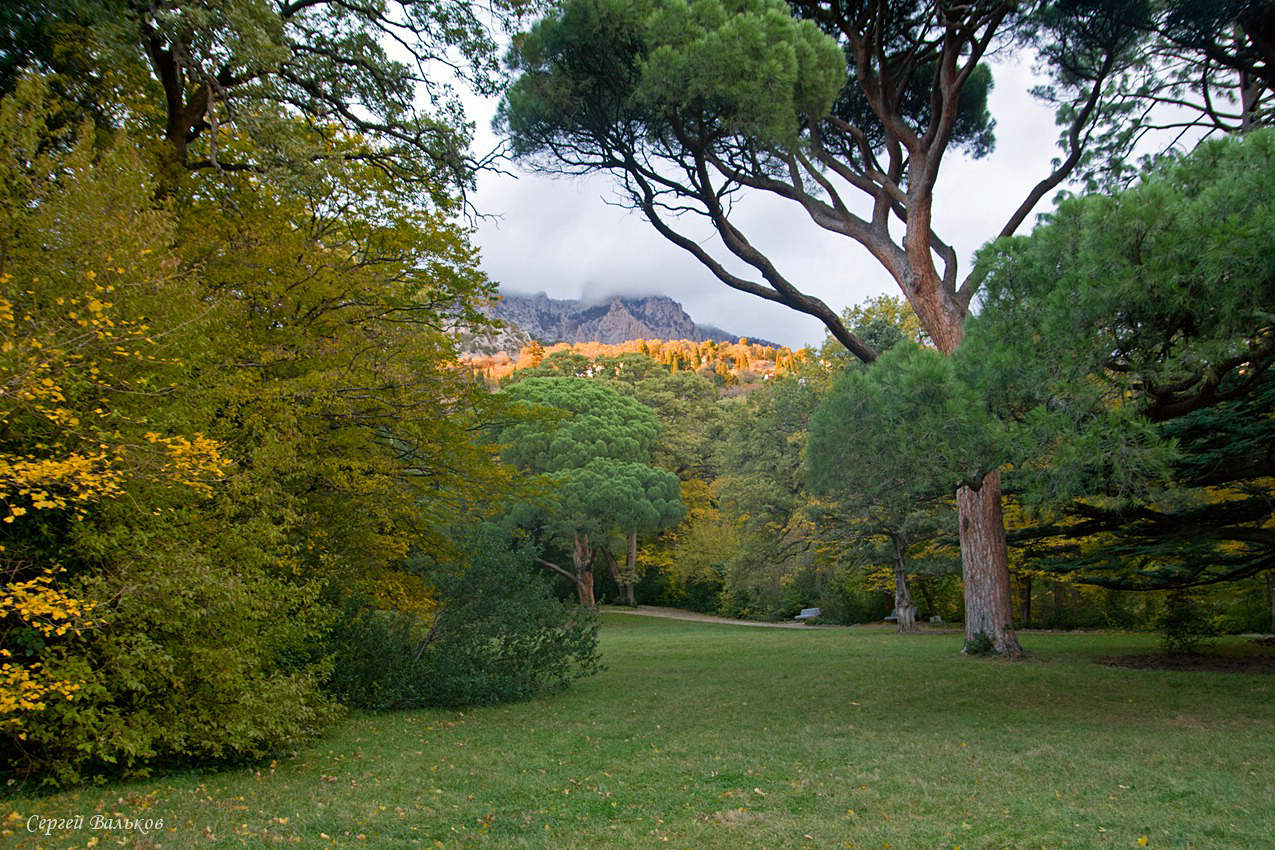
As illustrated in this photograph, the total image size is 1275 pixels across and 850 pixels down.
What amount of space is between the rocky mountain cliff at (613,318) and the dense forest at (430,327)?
13525cm

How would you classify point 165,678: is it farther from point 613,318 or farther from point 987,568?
point 613,318

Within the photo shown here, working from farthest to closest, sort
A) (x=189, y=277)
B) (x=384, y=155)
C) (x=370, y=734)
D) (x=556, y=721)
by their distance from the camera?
1. (x=384, y=155)
2. (x=556, y=721)
3. (x=370, y=734)
4. (x=189, y=277)

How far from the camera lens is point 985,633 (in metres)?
11.8

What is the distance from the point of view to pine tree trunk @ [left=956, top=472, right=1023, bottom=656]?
11.3 m

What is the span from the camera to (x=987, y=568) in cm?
1132

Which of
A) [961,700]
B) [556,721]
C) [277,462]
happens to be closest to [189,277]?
[277,462]

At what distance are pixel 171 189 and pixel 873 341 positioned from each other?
57.6 ft

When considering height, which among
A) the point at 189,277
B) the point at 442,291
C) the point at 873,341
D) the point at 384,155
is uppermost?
the point at 873,341

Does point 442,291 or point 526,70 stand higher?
point 526,70

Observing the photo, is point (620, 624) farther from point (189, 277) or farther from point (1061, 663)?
point (189, 277)

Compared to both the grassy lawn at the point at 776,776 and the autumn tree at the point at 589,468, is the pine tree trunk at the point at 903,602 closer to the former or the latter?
the autumn tree at the point at 589,468

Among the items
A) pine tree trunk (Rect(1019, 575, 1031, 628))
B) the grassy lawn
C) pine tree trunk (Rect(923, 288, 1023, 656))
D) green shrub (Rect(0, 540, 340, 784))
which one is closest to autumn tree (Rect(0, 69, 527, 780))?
green shrub (Rect(0, 540, 340, 784))

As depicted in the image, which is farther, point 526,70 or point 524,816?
point 526,70

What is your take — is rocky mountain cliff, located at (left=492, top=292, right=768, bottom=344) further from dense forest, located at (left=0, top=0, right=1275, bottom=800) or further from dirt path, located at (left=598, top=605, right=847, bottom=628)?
→ dense forest, located at (left=0, top=0, right=1275, bottom=800)
